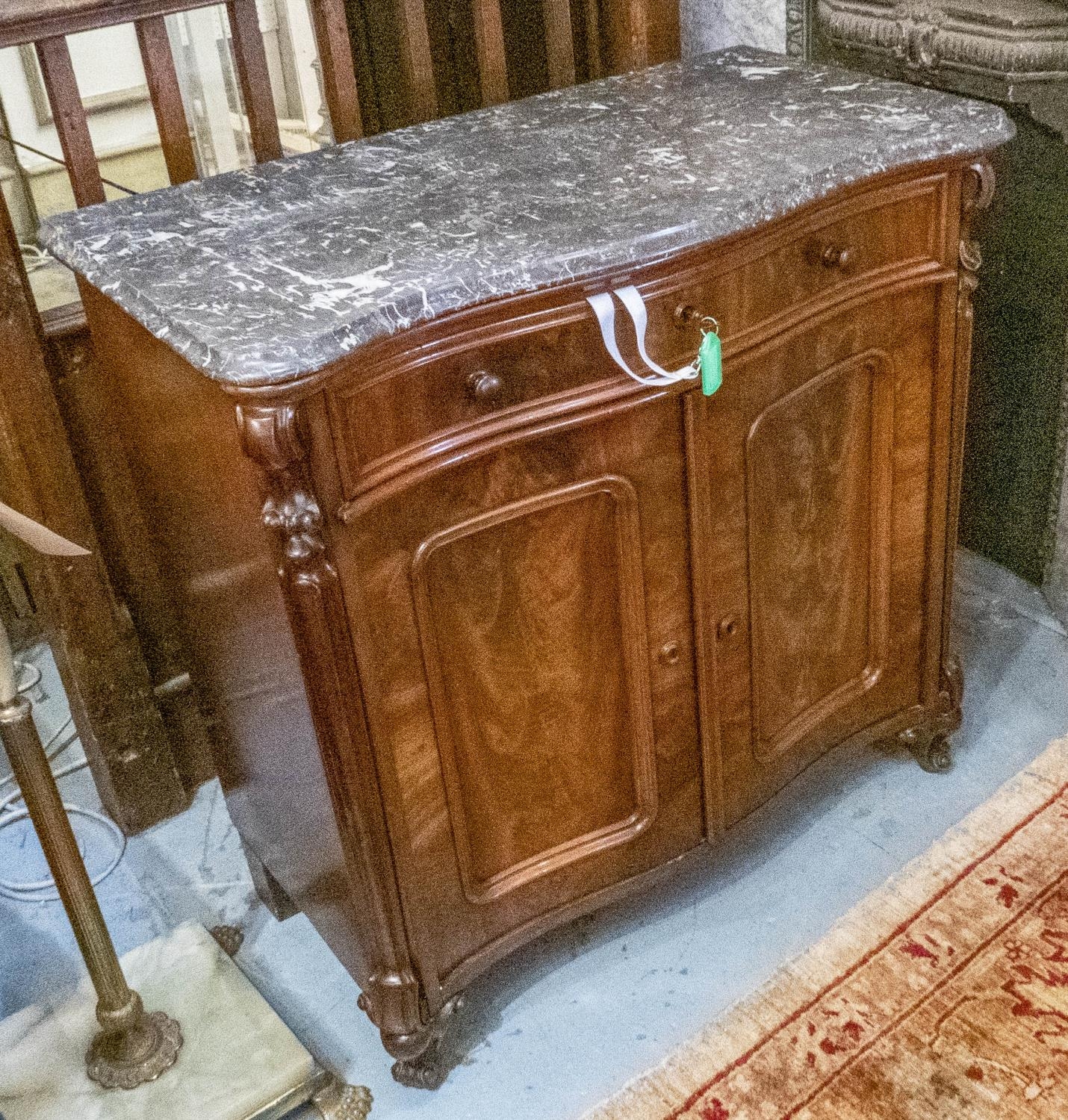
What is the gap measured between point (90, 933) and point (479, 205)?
0.88m

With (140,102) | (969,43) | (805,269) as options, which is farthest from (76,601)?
(140,102)

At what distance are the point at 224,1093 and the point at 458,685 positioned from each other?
1.87 feet

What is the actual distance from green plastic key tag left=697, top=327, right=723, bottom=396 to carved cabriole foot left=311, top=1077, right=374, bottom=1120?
36.0 inches

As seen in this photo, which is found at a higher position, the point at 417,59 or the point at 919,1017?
the point at 417,59

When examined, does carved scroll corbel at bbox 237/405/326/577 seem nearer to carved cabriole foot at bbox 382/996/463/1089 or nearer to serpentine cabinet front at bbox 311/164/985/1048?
serpentine cabinet front at bbox 311/164/985/1048

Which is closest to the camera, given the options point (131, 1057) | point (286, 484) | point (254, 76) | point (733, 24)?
point (286, 484)

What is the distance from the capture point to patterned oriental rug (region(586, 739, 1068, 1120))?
1.45 meters

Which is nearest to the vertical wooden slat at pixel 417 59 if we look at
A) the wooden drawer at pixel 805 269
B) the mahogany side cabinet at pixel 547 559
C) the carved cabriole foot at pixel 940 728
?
the mahogany side cabinet at pixel 547 559

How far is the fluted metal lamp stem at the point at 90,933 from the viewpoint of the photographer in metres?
1.25

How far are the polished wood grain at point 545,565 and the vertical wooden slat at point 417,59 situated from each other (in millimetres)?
589

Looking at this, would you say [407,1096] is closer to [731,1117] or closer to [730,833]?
[731,1117]

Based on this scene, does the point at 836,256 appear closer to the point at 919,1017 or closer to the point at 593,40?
the point at 593,40

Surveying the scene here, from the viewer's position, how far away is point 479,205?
4.28 feet

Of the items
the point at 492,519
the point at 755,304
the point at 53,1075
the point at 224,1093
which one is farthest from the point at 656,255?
the point at 53,1075
